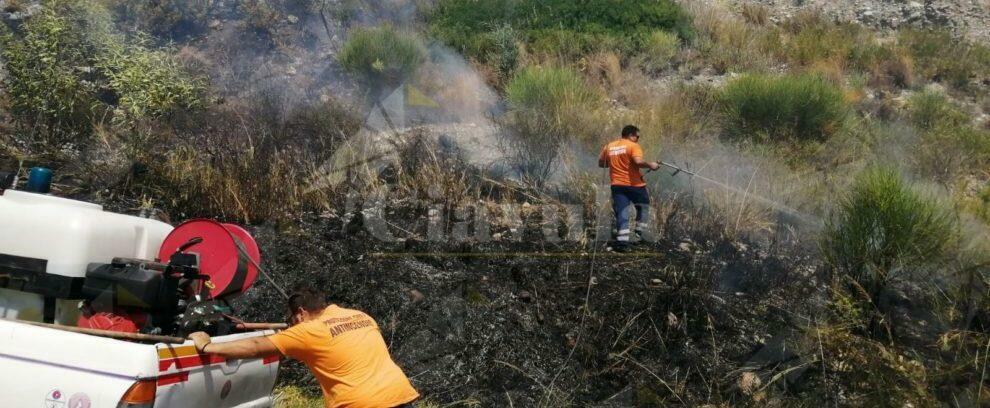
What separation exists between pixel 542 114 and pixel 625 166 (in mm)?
2590

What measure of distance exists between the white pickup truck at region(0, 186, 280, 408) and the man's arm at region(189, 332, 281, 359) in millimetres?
52

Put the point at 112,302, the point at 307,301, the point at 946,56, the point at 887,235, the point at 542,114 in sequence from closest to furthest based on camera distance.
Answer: the point at 112,302, the point at 307,301, the point at 887,235, the point at 542,114, the point at 946,56

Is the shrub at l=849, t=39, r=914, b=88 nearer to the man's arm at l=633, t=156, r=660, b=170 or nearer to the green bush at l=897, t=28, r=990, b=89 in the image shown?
the green bush at l=897, t=28, r=990, b=89

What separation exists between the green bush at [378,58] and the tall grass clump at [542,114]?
73.8 inches

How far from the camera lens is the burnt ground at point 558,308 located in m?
6.52

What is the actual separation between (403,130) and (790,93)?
5.29 m

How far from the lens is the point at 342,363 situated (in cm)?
406

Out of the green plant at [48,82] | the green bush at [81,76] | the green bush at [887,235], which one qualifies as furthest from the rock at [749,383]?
the green plant at [48,82]

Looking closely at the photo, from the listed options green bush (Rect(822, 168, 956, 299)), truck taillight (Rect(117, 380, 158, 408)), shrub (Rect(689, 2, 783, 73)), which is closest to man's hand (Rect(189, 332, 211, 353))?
truck taillight (Rect(117, 380, 158, 408))

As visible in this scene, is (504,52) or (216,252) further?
(504,52)

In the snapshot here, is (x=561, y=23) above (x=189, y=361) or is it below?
below

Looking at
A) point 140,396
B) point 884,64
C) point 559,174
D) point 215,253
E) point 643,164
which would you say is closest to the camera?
point 140,396

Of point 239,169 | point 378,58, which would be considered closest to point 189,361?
point 239,169

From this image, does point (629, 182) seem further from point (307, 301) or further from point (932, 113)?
point (932, 113)
